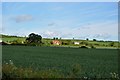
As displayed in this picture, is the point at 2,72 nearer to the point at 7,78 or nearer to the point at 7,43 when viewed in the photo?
the point at 7,78

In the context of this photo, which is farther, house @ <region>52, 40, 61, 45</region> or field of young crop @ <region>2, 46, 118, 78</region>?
house @ <region>52, 40, 61, 45</region>

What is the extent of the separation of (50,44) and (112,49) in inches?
Result: 613

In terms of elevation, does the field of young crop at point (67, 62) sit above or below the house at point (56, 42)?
below

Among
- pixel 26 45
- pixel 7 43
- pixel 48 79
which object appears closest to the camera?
pixel 48 79

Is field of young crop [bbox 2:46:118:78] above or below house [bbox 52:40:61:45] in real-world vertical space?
below

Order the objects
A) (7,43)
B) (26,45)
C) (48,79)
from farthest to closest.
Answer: (26,45)
(7,43)
(48,79)

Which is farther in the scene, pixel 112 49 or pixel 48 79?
pixel 112 49

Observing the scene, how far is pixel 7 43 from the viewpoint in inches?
2874

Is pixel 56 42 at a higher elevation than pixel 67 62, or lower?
higher

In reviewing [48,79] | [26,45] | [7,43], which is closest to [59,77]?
[48,79]

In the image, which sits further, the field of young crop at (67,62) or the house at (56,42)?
the house at (56,42)

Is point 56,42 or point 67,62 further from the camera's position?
point 56,42

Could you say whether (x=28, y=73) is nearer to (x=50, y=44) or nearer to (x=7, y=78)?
(x=7, y=78)

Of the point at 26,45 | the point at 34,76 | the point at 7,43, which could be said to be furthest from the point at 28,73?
the point at 26,45
